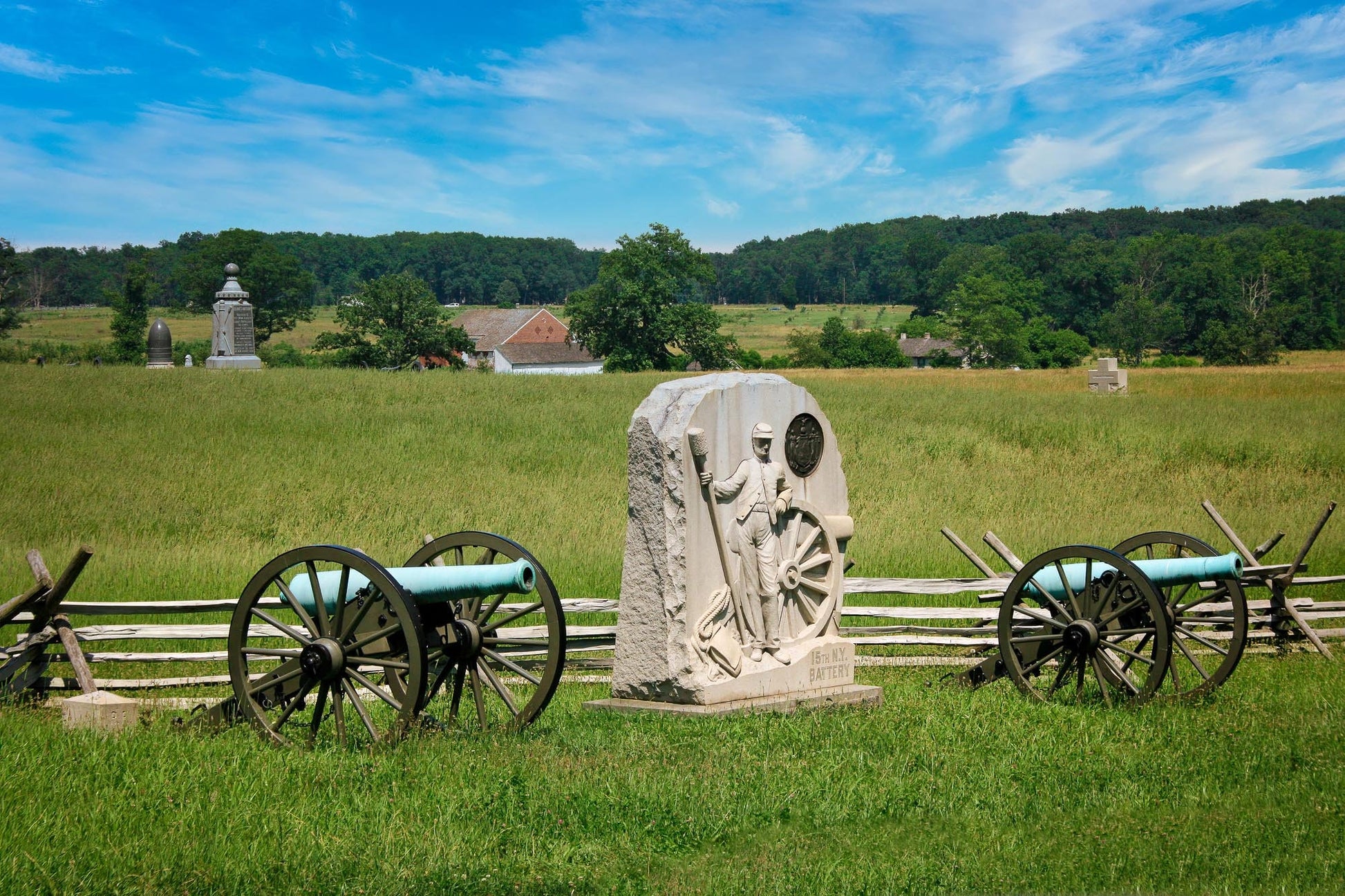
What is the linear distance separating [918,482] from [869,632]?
10.4 metres

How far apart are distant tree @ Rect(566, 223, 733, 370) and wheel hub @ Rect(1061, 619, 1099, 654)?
2073 inches

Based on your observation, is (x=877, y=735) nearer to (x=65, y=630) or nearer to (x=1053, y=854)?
(x=1053, y=854)

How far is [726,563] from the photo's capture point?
9.20 metres

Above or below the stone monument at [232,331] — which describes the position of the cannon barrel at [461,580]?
below

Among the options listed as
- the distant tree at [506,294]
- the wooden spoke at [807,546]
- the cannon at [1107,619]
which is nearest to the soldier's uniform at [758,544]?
the wooden spoke at [807,546]

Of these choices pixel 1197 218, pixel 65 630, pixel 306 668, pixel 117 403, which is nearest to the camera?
pixel 306 668

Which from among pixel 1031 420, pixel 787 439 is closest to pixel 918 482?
pixel 1031 420

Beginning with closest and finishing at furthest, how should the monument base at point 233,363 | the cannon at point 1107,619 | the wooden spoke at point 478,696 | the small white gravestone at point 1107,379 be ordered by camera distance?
the wooden spoke at point 478,696 → the cannon at point 1107,619 → the monument base at point 233,363 → the small white gravestone at point 1107,379

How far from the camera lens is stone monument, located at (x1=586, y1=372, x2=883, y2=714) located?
351 inches

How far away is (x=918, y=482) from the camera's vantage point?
911 inches

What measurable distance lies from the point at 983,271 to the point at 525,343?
3694 cm

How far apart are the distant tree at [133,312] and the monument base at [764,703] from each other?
63.2 m

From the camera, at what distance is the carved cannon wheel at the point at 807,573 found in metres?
9.66

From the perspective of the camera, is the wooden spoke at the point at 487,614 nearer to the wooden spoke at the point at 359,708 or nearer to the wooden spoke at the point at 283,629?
the wooden spoke at the point at 359,708
